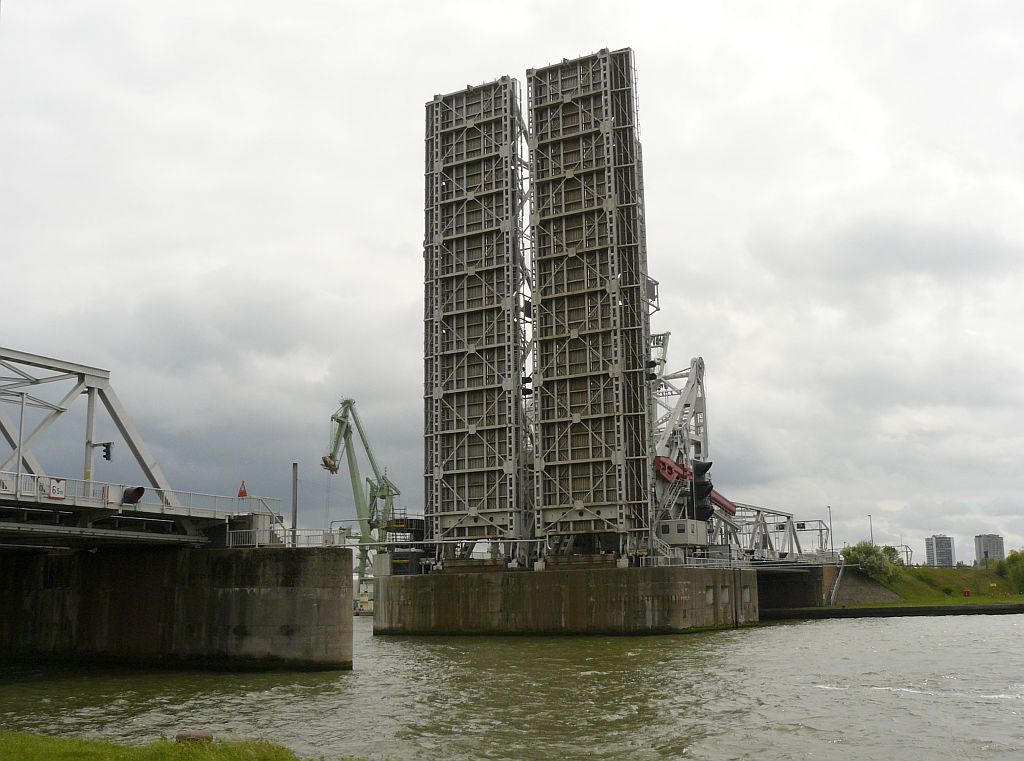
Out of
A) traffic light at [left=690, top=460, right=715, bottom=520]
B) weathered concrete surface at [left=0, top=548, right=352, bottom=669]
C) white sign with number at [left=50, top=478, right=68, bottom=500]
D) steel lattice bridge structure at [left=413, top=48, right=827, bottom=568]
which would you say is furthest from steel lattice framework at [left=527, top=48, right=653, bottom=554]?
white sign with number at [left=50, top=478, right=68, bottom=500]

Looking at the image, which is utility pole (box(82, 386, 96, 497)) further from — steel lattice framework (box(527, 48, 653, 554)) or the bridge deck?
steel lattice framework (box(527, 48, 653, 554))

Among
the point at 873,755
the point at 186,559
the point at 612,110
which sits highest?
the point at 612,110

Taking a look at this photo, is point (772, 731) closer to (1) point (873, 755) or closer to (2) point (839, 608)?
(1) point (873, 755)

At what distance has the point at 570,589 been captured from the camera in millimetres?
65938

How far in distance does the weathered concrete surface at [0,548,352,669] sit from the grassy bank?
2191 cm

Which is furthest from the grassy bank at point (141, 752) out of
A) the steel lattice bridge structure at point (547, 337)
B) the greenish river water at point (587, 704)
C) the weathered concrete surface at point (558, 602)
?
the steel lattice bridge structure at point (547, 337)

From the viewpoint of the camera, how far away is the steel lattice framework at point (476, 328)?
75.2 m

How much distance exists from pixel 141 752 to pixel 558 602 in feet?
161

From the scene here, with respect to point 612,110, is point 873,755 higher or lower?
lower

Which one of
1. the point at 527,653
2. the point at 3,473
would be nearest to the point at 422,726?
the point at 3,473

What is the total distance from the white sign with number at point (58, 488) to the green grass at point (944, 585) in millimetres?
89660

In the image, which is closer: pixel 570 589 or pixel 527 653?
pixel 527 653

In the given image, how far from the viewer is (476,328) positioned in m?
77.1

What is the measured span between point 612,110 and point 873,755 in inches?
2324
